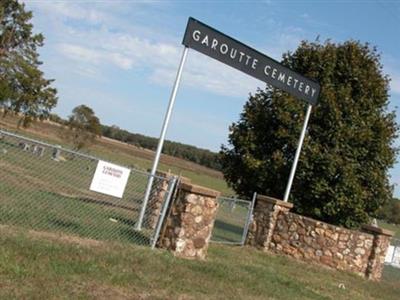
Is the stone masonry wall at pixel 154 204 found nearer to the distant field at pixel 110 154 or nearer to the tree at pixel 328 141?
the tree at pixel 328 141

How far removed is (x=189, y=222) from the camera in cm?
1059

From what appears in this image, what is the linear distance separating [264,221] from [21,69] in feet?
116

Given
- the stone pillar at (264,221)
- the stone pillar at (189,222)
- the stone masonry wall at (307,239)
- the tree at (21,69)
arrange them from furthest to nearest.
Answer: the tree at (21,69) → the stone pillar at (264,221) → the stone masonry wall at (307,239) → the stone pillar at (189,222)

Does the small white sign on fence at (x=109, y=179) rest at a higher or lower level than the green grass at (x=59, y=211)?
higher

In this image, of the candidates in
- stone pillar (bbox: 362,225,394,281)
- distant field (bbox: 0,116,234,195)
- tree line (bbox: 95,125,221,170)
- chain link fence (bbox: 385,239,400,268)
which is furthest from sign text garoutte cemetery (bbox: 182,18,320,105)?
tree line (bbox: 95,125,221,170)

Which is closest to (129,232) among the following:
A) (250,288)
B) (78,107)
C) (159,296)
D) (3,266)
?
(250,288)

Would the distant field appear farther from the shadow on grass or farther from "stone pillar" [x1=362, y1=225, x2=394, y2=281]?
the shadow on grass

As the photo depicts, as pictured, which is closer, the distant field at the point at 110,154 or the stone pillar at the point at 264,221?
the stone pillar at the point at 264,221

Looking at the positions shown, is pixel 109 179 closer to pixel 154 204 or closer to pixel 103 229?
pixel 103 229

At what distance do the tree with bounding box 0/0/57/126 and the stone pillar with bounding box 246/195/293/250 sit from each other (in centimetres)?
3256

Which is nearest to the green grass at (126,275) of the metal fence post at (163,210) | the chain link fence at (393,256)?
the metal fence post at (163,210)

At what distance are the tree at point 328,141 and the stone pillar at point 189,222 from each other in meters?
8.30

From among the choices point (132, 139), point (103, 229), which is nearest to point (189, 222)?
point (103, 229)

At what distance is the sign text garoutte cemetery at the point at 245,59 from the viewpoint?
12.9 m
